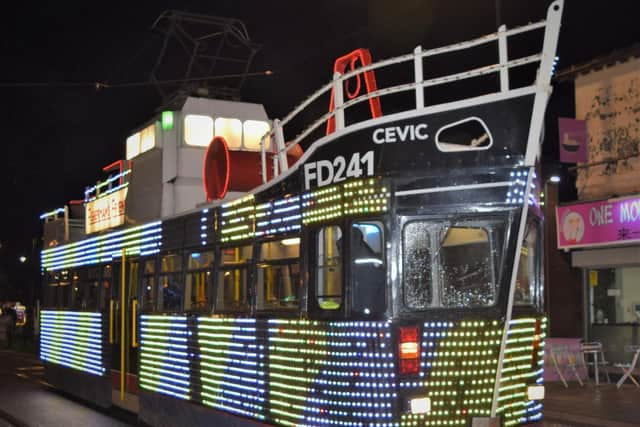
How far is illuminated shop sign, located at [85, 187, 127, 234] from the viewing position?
13.5m

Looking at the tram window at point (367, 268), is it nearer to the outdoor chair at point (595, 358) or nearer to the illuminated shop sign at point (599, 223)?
the outdoor chair at point (595, 358)

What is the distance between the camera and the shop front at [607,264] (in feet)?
50.5

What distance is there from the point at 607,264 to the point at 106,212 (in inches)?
394

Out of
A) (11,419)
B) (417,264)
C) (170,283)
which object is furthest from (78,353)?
(417,264)

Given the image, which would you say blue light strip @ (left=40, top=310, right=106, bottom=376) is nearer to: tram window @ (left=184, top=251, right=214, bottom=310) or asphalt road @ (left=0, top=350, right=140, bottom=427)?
asphalt road @ (left=0, top=350, right=140, bottom=427)

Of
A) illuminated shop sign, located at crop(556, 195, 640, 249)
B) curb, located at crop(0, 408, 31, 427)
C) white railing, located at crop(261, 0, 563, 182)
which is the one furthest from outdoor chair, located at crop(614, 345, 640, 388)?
curb, located at crop(0, 408, 31, 427)

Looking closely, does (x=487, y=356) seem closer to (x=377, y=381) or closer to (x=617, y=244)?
(x=377, y=381)

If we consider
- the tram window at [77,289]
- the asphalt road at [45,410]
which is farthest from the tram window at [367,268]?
the tram window at [77,289]

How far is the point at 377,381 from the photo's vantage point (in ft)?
21.4

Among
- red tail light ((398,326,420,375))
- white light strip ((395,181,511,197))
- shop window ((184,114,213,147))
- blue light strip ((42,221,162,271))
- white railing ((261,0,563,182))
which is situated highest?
shop window ((184,114,213,147))

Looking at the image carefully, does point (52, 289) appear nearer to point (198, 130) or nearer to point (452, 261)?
point (198, 130)

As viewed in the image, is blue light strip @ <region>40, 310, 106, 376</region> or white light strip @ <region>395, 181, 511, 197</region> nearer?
white light strip @ <region>395, 181, 511, 197</region>

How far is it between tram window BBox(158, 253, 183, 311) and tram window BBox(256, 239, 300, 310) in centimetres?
207

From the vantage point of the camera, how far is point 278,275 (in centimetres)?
797
